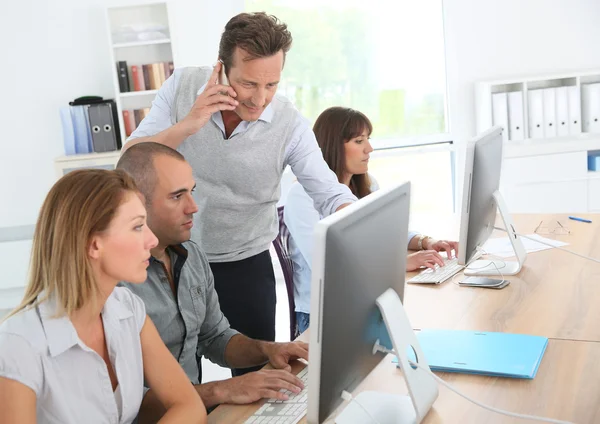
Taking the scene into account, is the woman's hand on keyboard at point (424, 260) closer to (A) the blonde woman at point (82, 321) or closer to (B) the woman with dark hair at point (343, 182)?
(B) the woman with dark hair at point (343, 182)

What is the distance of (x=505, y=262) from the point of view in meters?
2.55

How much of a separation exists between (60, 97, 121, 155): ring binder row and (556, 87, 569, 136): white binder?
284 centimetres

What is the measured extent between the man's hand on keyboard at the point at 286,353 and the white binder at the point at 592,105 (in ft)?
11.9

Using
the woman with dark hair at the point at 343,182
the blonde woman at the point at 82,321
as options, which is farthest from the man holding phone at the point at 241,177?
the blonde woman at the point at 82,321

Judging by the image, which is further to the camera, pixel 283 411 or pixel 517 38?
pixel 517 38

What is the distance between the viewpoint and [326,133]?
287cm

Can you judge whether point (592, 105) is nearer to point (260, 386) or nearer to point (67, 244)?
point (260, 386)

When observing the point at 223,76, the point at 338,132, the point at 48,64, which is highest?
the point at 48,64

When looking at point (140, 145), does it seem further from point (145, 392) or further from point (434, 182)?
point (434, 182)

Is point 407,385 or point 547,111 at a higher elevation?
point 547,111

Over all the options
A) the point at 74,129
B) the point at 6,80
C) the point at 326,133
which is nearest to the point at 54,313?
the point at 326,133

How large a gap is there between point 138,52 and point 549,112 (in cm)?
268

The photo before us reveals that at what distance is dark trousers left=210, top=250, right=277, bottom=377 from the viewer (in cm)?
248

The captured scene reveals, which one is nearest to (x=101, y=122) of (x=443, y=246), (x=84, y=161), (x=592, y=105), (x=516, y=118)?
(x=84, y=161)
